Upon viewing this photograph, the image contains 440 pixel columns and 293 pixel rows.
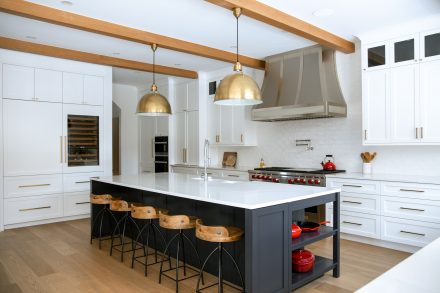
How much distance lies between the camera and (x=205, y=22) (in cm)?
420

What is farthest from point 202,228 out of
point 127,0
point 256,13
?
point 127,0

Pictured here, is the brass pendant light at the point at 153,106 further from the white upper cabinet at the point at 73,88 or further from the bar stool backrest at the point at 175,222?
the white upper cabinet at the point at 73,88

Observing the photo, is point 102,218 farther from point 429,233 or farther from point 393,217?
point 429,233

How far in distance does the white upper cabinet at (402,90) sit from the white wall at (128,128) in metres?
5.87

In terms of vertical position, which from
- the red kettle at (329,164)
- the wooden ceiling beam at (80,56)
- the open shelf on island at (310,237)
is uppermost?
the wooden ceiling beam at (80,56)

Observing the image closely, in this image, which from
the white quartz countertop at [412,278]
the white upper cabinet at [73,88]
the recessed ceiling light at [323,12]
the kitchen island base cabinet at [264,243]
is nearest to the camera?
the white quartz countertop at [412,278]

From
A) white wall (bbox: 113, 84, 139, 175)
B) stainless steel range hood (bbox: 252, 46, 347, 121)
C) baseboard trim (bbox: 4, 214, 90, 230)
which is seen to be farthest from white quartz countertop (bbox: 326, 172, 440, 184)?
white wall (bbox: 113, 84, 139, 175)

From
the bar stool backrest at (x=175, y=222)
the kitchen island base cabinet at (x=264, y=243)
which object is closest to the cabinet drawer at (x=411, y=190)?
Result: the kitchen island base cabinet at (x=264, y=243)

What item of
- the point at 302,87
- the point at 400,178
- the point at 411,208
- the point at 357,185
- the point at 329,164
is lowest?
the point at 411,208

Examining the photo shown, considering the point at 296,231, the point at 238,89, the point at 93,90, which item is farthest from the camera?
the point at 93,90

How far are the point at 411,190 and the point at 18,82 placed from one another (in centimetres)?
589

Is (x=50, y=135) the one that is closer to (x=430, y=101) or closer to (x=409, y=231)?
(x=409, y=231)

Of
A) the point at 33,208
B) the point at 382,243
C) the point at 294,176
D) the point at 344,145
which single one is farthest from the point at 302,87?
the point at 33,208

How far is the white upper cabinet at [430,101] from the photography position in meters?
4.05
